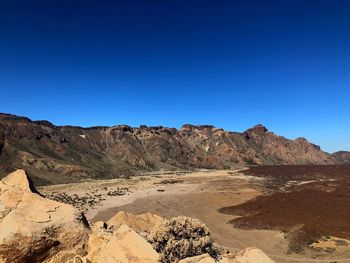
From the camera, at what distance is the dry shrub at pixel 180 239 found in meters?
11.5

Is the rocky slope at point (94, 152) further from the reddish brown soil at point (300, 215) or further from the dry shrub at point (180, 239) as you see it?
the dry shrub at point (180, 239)

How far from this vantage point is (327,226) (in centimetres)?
3550

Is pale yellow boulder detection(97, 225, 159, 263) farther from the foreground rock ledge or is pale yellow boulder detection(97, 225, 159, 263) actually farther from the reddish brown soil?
the reddish brown soil

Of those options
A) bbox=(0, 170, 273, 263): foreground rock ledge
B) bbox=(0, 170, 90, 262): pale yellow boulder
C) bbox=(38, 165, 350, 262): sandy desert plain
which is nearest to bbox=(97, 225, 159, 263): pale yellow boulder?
bbox=(0, 170, 273, 263): foreground rock ledge

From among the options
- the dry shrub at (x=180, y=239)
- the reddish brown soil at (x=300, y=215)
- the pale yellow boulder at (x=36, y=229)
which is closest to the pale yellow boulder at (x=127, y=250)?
the pale yellow boulder at (x=36, y=229)

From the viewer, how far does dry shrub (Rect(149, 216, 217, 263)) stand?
1154 centimetres

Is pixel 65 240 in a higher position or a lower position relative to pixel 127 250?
higher

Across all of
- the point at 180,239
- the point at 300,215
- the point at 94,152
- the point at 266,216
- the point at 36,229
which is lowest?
the point at 266,216

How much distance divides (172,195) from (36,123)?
94.5 m

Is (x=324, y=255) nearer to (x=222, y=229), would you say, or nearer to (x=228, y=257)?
(x=222, y=229)

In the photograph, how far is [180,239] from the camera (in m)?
12.0

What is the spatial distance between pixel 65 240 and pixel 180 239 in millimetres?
3739

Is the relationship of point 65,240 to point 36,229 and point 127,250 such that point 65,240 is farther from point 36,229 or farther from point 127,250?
point 127,250

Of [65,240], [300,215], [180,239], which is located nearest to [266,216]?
[300,215]
